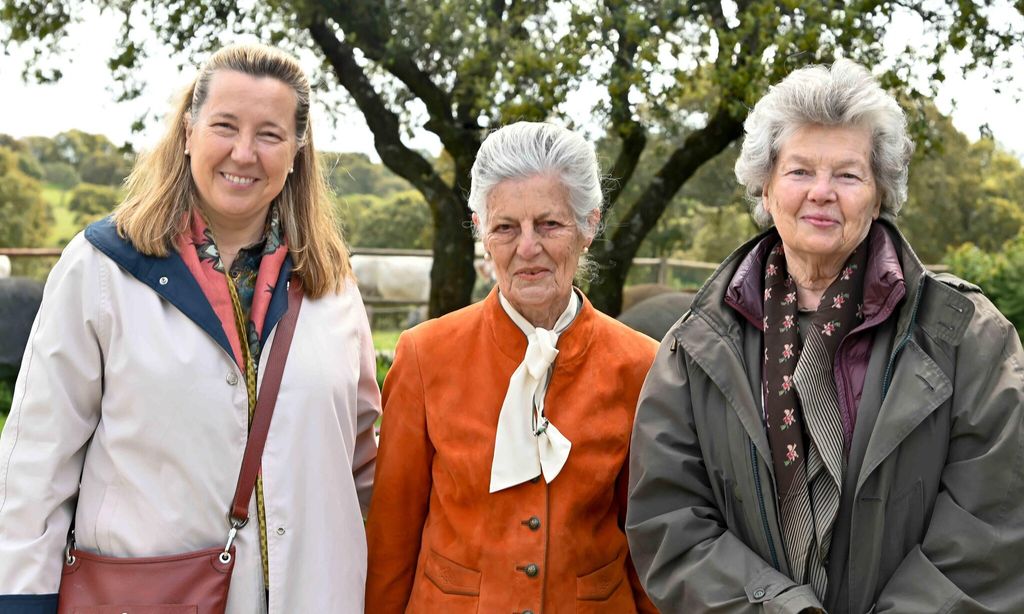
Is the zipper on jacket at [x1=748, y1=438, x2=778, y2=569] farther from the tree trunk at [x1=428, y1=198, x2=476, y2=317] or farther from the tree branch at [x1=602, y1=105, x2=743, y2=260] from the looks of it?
the tree trunk at [x1=428, y1=198, x2=476, y2=317]

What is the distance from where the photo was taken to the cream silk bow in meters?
2.65

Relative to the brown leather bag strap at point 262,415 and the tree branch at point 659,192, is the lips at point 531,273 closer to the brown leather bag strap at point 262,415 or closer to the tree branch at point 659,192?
the brown leather bag strap at point 262,415

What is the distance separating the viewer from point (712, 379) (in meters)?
2.45

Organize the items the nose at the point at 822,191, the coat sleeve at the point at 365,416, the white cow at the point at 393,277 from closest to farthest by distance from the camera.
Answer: the nose at the point at 822,191 < the coat sleeve at the point at 365,416 < the white cow at the point at 393,277

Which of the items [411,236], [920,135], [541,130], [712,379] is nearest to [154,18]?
[920,135]

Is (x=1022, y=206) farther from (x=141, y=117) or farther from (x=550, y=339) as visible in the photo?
(x=550, y=339)

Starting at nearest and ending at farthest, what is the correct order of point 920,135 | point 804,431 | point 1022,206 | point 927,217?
point 804,431
point 920,135
point 927,217
point 1022,206

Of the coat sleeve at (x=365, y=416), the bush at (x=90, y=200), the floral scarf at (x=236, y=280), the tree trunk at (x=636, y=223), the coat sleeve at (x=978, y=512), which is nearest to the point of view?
the coat sleeve at (x=978, y=512)

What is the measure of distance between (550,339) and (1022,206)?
98.3 ft

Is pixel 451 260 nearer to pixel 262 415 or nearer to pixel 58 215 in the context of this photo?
pixel 262 415

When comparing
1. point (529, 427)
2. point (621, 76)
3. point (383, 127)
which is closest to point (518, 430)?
point (529, 427)

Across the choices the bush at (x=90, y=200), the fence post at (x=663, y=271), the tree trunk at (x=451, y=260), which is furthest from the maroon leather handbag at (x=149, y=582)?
the bush at (x=90, y=200)

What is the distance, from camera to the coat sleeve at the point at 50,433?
232 cm

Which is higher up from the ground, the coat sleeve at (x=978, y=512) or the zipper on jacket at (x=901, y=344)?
the zipper on jacket at (x=901, y=344)
